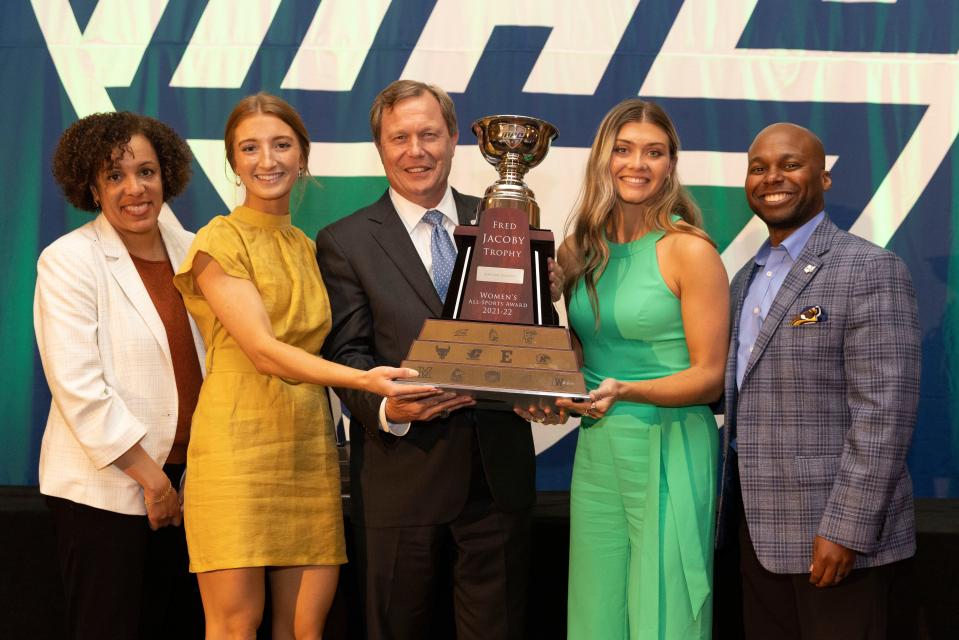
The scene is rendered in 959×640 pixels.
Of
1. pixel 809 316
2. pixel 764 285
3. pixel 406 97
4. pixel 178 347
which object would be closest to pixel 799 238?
pixel 764 285

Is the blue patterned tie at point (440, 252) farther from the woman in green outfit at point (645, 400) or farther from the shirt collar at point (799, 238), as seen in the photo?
the shirt collar at point (799, 238)

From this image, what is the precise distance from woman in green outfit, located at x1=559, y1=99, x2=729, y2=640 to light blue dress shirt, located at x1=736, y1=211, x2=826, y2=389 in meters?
0.13

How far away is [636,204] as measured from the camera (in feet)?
8.14

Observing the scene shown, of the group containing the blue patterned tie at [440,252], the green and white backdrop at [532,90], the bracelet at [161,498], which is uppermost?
the green and white backdrop at [532,90]

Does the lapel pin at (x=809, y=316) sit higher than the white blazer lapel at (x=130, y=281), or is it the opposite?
the white blazer lapel at (x=130, y=281)

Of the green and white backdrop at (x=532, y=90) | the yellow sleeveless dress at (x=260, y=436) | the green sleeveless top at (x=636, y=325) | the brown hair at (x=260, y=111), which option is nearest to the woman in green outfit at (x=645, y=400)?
the green sleeveless top at (x=636, y=325)

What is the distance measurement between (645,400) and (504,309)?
1.35 feet

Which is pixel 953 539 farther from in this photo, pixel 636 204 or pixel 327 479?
pixel 327 479

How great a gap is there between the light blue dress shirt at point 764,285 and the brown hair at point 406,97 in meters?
0.92

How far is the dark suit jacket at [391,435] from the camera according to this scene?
90.9 inches

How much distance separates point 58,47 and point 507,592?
279 centimetres

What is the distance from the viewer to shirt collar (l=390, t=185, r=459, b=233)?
2.46m

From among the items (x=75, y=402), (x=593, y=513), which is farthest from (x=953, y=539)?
(x=75, y=402)

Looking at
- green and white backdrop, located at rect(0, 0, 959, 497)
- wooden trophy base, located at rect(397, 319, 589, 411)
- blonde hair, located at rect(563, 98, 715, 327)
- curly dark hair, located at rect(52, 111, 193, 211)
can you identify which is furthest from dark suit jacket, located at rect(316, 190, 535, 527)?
green and white backdrop, located at rect(0, 0, 959, 497)
